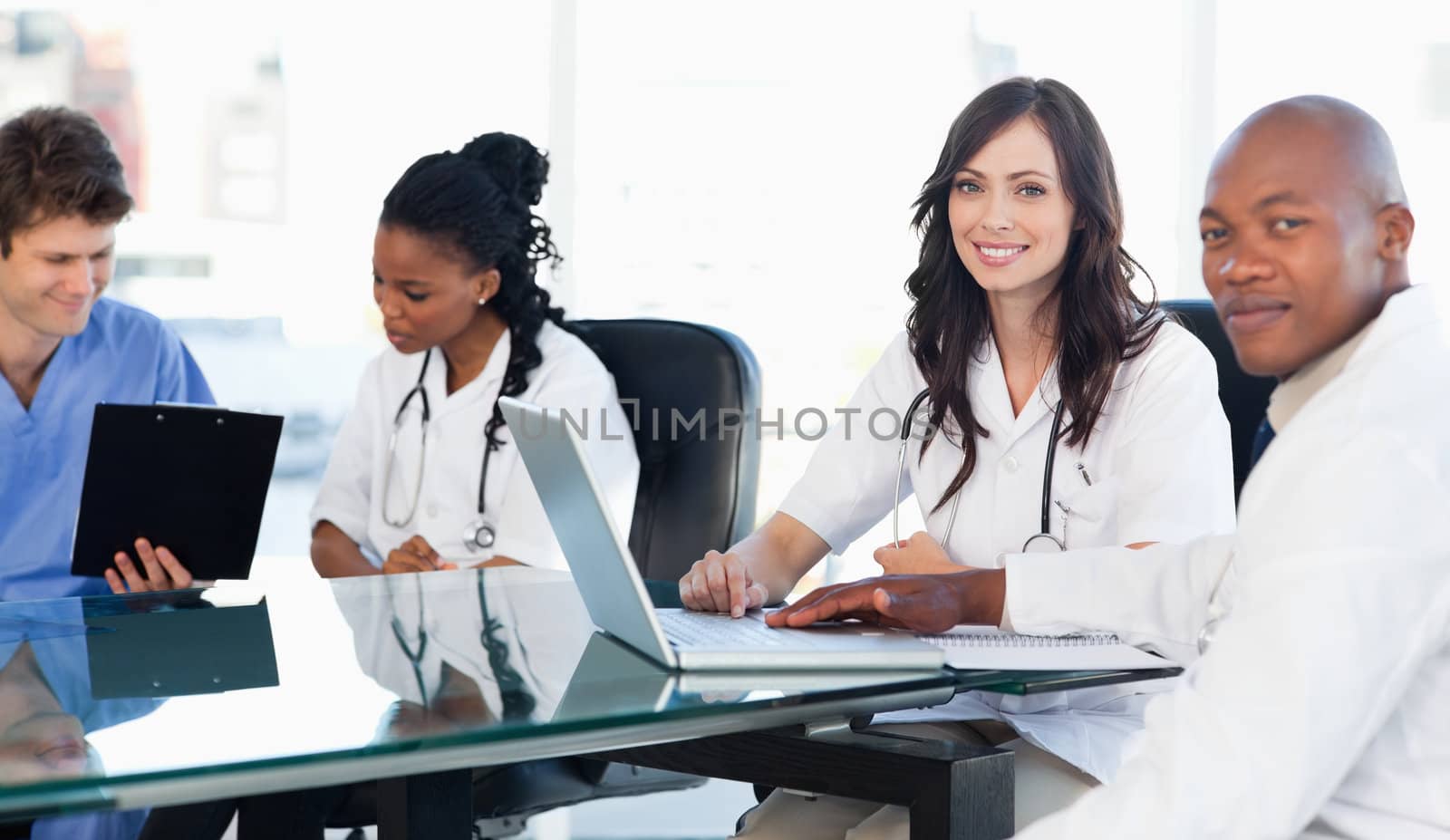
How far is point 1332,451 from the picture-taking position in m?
0.88

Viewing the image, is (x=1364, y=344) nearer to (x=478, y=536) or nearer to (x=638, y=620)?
(x=638, y=620)

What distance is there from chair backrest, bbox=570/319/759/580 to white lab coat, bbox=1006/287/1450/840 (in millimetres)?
1259

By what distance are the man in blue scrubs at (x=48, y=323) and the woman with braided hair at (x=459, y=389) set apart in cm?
41

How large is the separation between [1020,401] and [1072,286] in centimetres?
16

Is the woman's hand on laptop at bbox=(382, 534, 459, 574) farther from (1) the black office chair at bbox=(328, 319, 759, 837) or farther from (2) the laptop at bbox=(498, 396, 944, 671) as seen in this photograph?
(2) the laptop at bbox=(498, 396, 944, 671)

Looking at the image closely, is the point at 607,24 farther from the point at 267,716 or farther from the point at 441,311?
the point at 267,716

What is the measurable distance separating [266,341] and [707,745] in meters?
2.21

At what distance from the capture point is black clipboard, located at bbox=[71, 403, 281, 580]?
1747 millimetres

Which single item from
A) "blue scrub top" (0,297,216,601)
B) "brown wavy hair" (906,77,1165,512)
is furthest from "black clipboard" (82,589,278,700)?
"brown wavy hair" (906,77,1165,512)

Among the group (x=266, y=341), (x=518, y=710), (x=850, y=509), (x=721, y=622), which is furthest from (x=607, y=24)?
(x=518, y=710)

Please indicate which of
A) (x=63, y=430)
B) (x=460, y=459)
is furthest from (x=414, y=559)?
(x=63, y=430)

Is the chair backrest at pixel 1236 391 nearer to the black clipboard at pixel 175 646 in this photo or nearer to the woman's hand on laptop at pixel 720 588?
→ the woman's hand on laptop at pixel 720 588

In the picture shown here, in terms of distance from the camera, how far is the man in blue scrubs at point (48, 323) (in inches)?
83.7

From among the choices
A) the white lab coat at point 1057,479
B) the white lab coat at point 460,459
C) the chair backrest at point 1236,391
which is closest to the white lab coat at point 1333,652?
the white lab coat at point 1057,479
